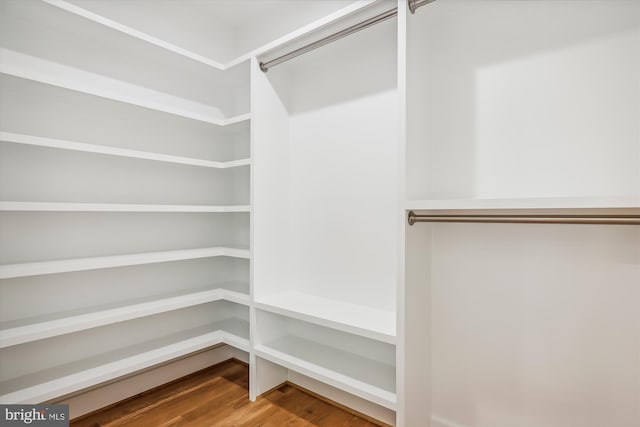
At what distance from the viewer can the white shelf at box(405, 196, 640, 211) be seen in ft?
3.45

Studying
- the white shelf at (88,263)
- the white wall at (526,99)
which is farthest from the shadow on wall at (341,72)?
the white shelf at (88,263)

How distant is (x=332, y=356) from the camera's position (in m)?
1.98

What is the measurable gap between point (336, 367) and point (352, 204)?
94cm

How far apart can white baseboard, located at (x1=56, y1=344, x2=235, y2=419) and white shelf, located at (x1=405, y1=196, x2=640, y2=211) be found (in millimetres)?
1956

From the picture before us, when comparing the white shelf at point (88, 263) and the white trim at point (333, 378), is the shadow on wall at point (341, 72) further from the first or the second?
the white trim at point (333, 378)

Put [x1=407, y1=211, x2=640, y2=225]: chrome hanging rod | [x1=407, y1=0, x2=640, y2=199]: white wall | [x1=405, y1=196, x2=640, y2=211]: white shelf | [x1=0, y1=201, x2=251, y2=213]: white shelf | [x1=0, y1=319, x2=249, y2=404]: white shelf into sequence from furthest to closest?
[x1=0, y1=319, x2=249, y2=404]: white shelf, [x1=0, y1=201, x2=251, y2=213]: white shelf, [x1=407, y1=0, x2=640, y2=199]: white wall, [x1=407, y1=211, x2=640, y2=225]: chrome hanging rod, [x1=405, y1=196, x2=640, y2=211]: white shelf

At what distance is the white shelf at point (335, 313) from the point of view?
62.7 inches

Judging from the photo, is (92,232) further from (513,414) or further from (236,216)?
(513,414)

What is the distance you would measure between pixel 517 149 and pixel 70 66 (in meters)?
2.41

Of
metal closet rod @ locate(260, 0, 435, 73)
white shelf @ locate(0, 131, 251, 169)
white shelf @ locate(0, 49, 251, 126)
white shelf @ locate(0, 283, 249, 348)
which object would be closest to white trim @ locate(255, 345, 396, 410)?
white shelf @ locate(0, 283, 249, 348)

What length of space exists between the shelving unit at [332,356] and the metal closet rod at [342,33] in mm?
1588

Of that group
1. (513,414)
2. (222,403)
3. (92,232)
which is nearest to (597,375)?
(513,414)

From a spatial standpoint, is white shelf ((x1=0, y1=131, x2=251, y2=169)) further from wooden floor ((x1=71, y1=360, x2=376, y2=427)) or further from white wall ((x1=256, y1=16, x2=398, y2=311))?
wooden floor ((x1=71, y1=360, x2=376, y2=427))

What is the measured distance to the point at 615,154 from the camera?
4.23 ft
